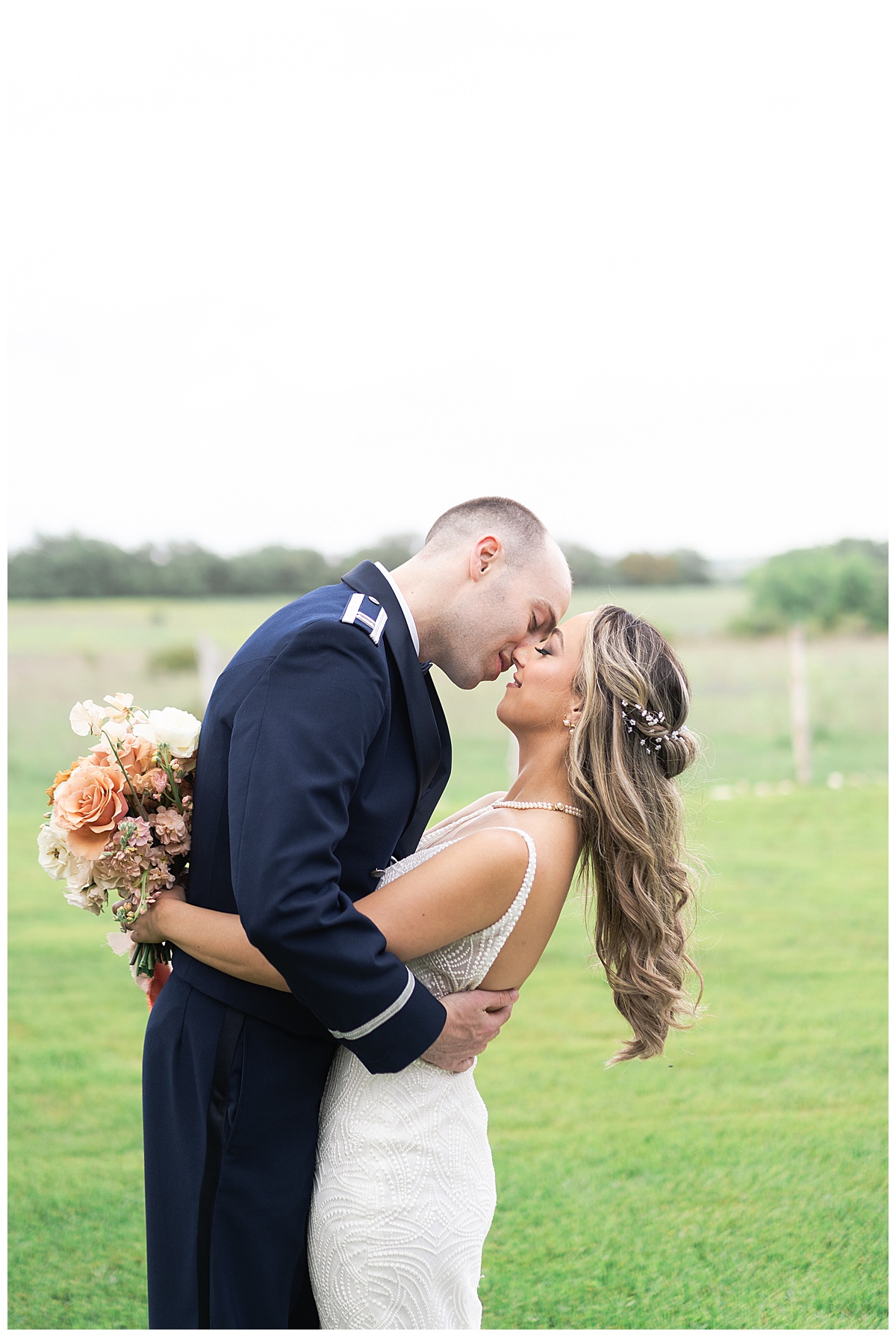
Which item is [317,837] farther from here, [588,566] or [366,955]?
[588,566]

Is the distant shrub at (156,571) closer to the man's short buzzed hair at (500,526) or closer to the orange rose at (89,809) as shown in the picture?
the man's short buzzed hair at (500,526)

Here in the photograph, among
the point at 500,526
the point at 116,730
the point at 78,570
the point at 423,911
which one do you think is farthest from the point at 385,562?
the point at 423,911

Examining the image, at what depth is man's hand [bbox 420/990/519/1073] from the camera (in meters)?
2.61

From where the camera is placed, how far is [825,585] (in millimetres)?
22172

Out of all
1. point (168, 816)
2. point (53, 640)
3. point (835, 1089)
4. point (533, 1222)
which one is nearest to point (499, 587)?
point (168, 816)

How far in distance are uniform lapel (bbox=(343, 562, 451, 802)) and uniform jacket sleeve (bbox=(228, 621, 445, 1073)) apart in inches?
5.4

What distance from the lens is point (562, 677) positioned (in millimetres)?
2939

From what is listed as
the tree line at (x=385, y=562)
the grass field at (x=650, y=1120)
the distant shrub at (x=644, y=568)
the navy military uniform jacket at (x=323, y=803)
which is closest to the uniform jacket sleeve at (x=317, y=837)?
the navy military uniform jacket at (x=323, y=803)

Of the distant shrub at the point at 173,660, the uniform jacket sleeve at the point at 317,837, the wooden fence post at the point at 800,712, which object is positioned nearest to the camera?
the uniform jacket sleeve at the point at 317,837

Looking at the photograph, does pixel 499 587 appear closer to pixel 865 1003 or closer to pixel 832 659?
pixel 865 1003

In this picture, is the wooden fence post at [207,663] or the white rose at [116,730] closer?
the white rose at [116,730]

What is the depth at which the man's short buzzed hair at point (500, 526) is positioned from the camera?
9.65ft

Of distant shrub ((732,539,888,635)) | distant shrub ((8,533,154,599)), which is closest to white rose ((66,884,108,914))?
distant shrub ((8,533,154,599))

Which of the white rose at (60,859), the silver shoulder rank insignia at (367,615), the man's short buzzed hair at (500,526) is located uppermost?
the man's short buzzed hair at (500,526)
